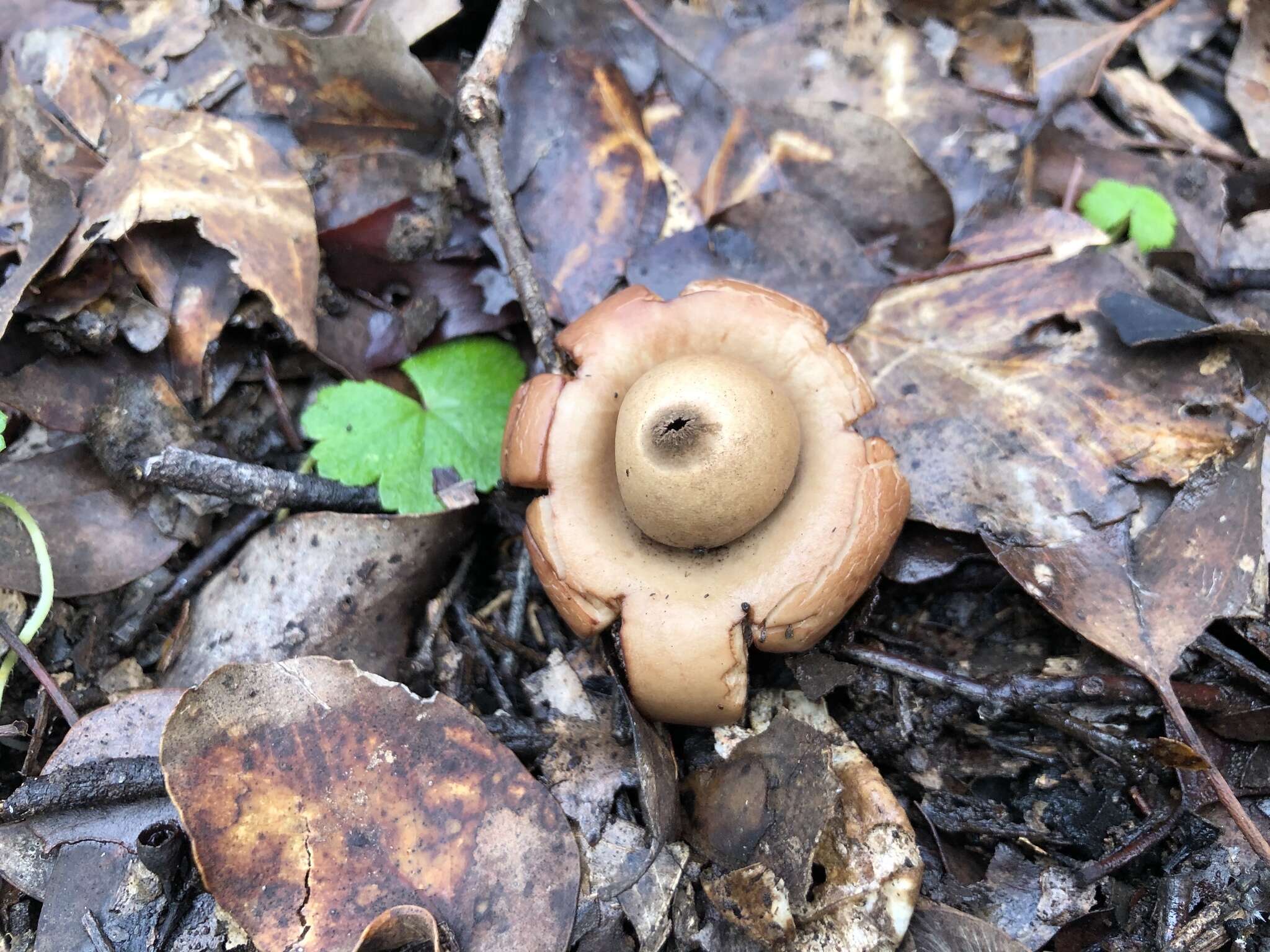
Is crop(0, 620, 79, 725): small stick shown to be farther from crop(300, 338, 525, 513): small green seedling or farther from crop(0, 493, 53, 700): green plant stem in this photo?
crop(300, 338, 525, 513): small green seedling

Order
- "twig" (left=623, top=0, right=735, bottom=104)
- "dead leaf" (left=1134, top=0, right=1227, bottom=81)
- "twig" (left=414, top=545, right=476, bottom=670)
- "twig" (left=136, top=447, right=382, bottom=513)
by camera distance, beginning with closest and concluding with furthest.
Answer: "twig" (left=136, top=447, right=382, bottom=513) < "twig" (left=414, top=545, right=476, bottom=670) < "twig" (left=623, top=0, right=735, bottom=104) < "dead leaf" (left=1134, top=0, right=1227, bottom=81)

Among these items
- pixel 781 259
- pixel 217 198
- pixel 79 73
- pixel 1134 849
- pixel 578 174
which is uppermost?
pixel 79 73

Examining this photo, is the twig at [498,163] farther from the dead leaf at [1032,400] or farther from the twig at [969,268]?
the twig at [969,268]

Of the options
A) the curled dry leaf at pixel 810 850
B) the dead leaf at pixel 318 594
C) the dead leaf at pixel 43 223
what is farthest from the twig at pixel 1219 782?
the dead leaf at pixel 43 223

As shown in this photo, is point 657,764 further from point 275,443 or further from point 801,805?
point 275,443

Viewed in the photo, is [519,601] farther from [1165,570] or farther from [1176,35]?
[1176,35]

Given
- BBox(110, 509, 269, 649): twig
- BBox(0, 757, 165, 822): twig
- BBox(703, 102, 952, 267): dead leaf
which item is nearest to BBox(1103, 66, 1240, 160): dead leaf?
BBox(703, 102, 952, 267): dead leaf

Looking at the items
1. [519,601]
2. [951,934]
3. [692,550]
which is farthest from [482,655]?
[951,934]
